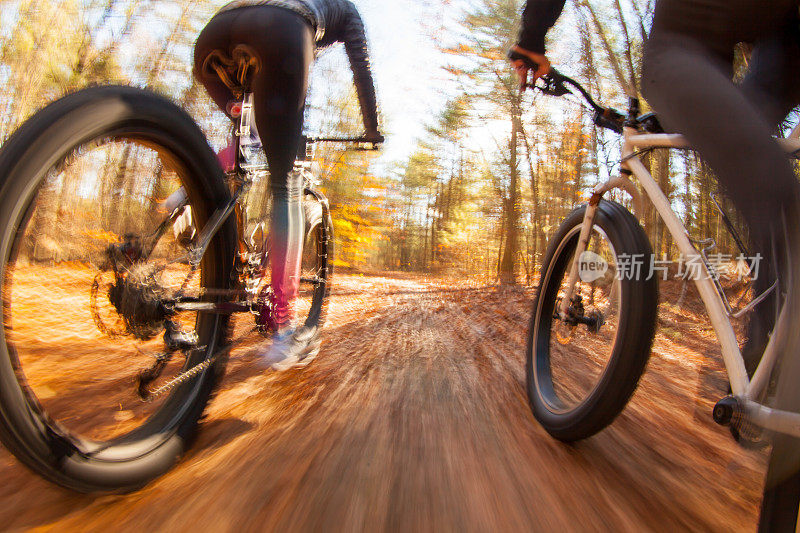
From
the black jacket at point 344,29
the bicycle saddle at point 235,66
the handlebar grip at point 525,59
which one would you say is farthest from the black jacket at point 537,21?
the bicycle saddle at point 235,66

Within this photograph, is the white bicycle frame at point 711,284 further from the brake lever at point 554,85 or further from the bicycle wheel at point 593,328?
the brake lever at point 554,85

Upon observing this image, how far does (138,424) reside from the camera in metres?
1.31

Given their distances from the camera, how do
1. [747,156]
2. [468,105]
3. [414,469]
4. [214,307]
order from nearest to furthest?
[747,156] → [414,469] → [214,307] → [468,105]

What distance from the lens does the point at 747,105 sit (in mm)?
946

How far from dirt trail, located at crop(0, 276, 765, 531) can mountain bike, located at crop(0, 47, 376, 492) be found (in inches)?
6.0

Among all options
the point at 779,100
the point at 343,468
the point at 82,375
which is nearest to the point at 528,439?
the point at 343,468

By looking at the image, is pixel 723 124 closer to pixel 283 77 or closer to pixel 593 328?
pixel 593 328

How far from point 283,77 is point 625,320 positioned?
161cm

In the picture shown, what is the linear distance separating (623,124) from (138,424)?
2.12 meters

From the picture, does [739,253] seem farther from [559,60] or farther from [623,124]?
[559,60]

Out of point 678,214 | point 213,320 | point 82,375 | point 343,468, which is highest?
point 678,214

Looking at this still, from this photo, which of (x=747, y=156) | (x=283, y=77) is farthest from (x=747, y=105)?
(x=283, y=77)

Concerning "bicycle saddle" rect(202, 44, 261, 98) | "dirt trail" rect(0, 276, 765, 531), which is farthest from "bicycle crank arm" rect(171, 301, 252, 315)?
"bicycle saddle" rect(202, 44, 261, 98)

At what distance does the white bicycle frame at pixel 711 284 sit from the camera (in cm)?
87
